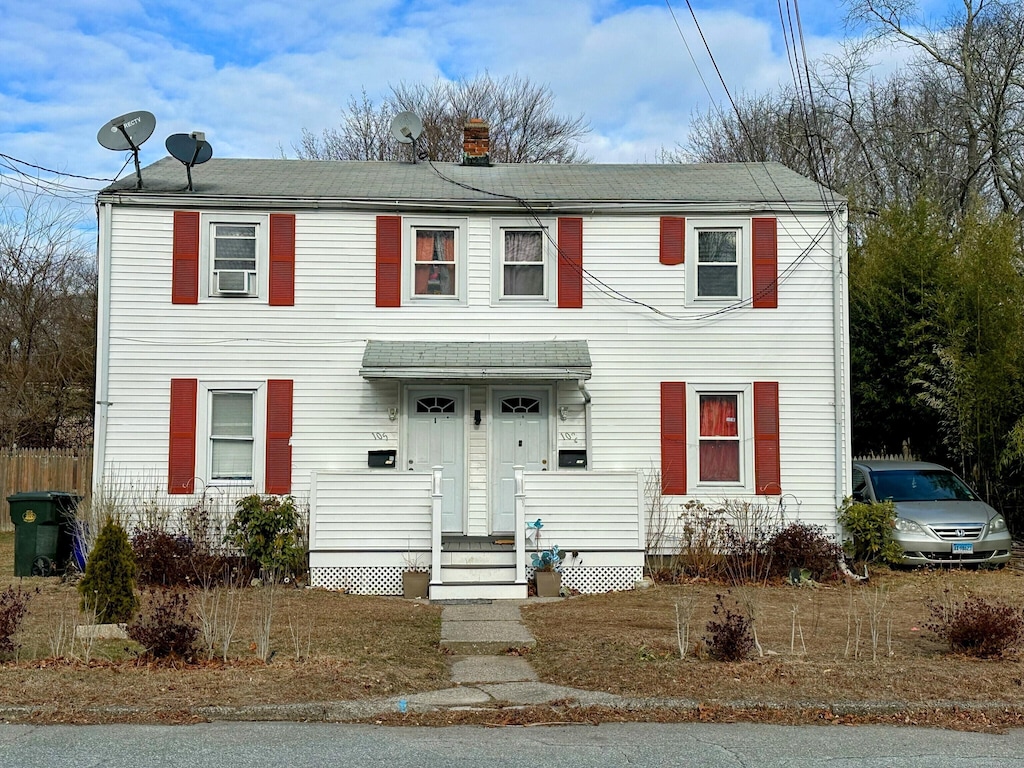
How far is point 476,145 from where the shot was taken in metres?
17.6

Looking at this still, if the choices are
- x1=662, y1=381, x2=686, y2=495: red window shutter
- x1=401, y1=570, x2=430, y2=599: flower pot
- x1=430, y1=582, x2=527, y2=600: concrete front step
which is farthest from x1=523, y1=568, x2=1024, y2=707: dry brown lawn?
x1=662, y1=381, x2=686, y2=495: red window shutter

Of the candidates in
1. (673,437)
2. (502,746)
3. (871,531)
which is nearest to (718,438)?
(673,437)

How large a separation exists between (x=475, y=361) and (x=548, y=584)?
314 cm

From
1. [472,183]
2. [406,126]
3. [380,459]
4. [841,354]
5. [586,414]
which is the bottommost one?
[380,459]

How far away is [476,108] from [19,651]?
95.8 feet

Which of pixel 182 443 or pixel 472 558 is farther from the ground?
pixel 182 443

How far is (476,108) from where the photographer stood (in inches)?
1384

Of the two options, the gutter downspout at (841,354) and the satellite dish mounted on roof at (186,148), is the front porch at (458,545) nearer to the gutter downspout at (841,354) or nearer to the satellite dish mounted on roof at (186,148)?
the gutter downspout at (841,354)

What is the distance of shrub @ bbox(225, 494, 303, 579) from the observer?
43.8ft

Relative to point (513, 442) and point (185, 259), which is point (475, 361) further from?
point (185, 259)

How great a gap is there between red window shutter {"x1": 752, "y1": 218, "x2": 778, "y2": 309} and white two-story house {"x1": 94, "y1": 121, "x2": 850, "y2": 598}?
0.03 meters

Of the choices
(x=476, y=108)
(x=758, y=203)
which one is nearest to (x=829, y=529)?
(x=758, y=203)

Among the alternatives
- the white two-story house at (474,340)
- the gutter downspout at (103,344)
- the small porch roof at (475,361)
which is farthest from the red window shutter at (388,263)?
the gutter downspout at (103,344)

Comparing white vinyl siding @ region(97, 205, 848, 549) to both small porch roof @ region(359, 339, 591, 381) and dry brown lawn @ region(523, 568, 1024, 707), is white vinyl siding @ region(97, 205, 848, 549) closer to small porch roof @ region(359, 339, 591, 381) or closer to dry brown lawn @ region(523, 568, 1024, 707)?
small porch roof @ region(359, 339, 591, 381)
